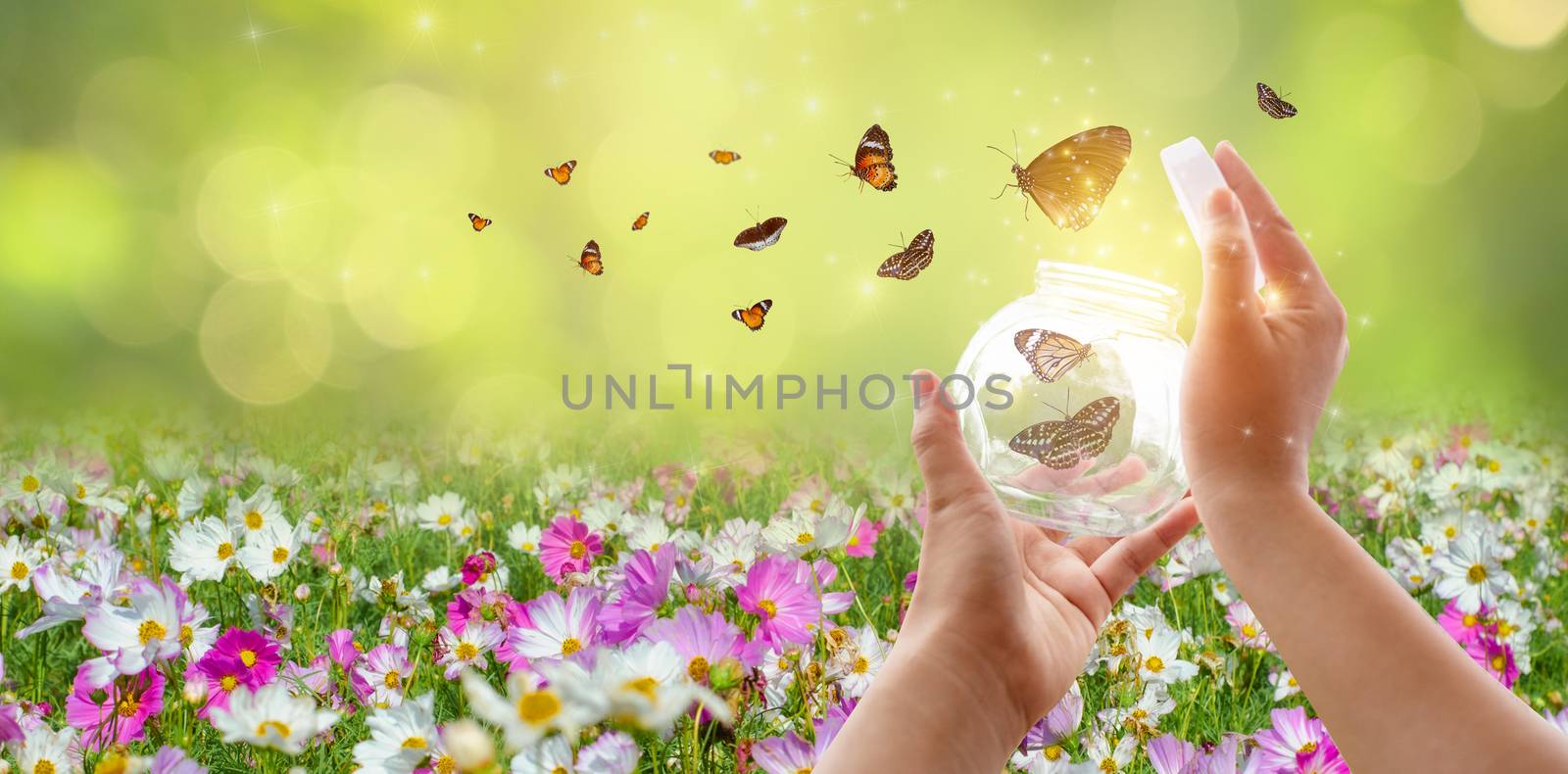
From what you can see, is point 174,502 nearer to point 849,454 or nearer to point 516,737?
point 516,737

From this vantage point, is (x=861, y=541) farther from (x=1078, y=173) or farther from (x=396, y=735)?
(x=396, y=735)

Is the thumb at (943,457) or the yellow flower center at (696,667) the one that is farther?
the thumb at (943,457)

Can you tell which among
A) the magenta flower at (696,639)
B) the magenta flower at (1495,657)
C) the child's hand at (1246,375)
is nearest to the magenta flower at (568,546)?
the magenta flower at (696,639)

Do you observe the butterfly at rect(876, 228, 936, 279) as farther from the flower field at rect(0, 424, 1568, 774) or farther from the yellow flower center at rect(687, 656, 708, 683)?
the yellow flower center at rect(687, 656, 708, 683)

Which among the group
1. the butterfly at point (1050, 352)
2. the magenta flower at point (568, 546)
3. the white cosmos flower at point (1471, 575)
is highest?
the butterfly at point (1050, 352)

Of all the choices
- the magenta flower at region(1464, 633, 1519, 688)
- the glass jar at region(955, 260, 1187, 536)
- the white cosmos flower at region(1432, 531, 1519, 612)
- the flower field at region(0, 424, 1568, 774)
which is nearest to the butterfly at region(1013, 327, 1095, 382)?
the glass jar at region(955, 260, 1187, 536)

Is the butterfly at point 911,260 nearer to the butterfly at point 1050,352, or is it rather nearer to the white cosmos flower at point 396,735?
the butterfly at point 1050,352

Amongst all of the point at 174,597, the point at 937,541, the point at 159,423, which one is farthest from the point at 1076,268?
the point at 159,423
